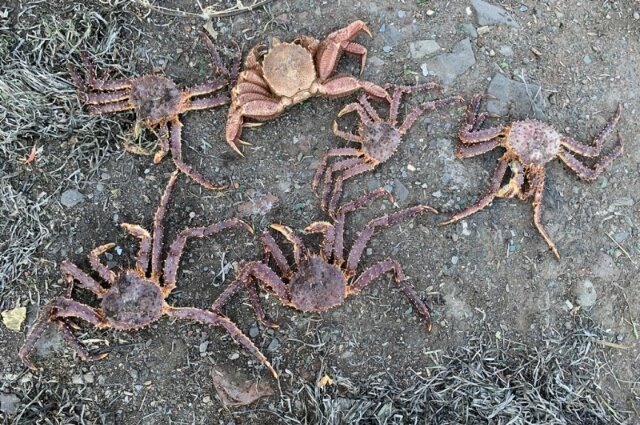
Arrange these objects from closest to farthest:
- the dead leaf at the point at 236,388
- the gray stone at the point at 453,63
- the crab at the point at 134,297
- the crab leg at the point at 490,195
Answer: the crab at the point at 134,297
the dead leaf at the point at 236,388
the crab leg at the point at 490,195
the gray stone at the point at 453,63

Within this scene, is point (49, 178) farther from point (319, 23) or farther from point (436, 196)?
point (436, 196)

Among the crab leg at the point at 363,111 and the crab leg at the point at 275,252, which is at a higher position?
the crab leg at the point at 363,111

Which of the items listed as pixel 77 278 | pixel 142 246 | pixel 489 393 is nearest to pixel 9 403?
pixel 77 278

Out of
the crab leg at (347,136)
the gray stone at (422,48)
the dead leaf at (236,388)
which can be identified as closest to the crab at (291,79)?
the crab leg at (347,136)

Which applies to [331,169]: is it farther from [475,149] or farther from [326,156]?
[475,149]

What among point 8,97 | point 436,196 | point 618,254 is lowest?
point 618,254

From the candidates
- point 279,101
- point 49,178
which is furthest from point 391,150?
point 49,178

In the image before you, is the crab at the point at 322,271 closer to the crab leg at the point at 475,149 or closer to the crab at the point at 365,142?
the crab at the point at 365,142

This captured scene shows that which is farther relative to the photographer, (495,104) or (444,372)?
(495,104)
